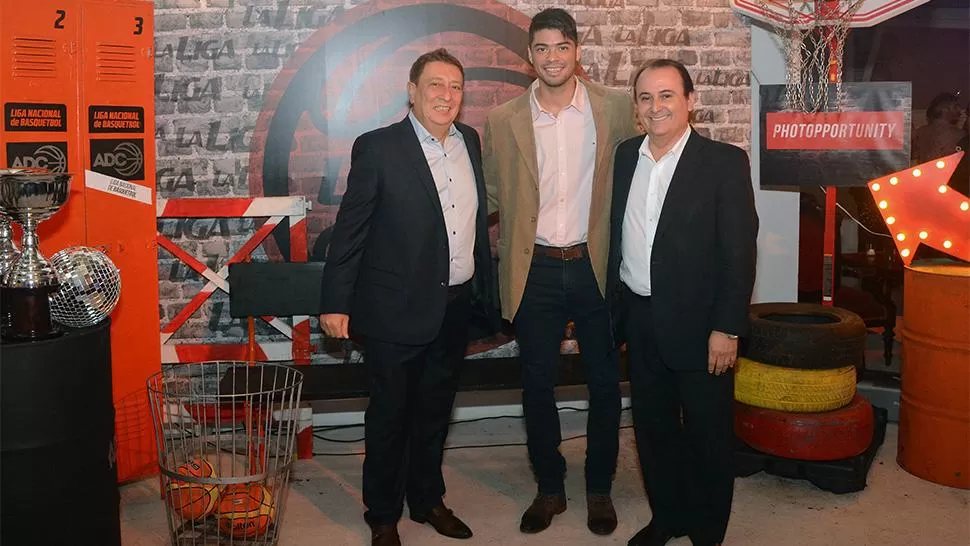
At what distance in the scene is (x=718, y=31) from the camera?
15.8ft

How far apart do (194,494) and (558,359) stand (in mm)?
1453

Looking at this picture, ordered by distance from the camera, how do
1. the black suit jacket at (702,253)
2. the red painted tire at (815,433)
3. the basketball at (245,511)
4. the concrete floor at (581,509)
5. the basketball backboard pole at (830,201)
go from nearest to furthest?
the black suit jacket at (702,253) < the basketball at (245,511) < the concrete floor at (581,509) < the red painted tire at (815,433) < the basketball backboard pole at (830,201)

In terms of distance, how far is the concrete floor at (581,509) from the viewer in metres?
3.48

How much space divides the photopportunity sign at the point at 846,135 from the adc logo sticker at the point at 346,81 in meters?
1.35

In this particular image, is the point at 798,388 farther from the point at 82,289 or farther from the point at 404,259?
the point at 82,289

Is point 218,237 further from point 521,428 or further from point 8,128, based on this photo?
point 521,428

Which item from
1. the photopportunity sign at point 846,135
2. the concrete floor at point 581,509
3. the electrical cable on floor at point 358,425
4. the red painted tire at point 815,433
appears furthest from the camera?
the electrical cable on floor at point 358,425

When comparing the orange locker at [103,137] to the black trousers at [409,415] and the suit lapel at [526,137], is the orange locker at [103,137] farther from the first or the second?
the suit lapel at [526,137]

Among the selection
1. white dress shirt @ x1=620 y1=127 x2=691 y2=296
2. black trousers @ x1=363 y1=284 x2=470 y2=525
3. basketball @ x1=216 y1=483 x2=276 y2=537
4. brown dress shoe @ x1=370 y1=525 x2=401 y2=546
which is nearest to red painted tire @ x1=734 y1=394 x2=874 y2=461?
white dress shirt @ x1=620 y1=127 x2=691 y2=296

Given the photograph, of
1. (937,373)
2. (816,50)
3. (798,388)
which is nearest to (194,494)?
(798,388)

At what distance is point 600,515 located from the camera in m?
3.54

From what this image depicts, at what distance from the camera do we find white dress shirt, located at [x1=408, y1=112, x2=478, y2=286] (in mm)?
3258

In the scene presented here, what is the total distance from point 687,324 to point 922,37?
3.12 meters

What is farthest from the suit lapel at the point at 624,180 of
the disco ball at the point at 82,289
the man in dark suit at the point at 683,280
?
the disco ball at the point at 82,289
